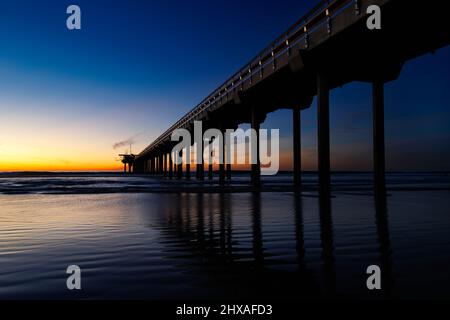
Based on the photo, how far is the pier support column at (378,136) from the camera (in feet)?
58.6

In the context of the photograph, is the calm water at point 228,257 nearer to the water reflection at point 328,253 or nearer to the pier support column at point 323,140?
the water reflection at point 328,253

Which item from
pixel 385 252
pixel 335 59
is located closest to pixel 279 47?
pixel 335 59

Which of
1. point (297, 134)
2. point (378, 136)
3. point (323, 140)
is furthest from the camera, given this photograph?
point (297, 134)

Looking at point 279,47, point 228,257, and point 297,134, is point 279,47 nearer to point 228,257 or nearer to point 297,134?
point 297,134

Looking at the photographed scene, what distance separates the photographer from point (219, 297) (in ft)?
11.4

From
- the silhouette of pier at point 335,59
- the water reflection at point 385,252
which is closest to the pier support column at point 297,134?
the silhouette of pier at point 335,59

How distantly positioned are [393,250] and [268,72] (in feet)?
54.8

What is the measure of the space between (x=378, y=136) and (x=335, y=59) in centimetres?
397

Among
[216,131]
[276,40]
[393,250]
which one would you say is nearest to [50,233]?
[393,250]

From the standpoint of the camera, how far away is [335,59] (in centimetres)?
1711

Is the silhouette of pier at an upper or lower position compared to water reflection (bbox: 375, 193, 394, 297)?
upper

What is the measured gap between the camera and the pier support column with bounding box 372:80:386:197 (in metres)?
17.9

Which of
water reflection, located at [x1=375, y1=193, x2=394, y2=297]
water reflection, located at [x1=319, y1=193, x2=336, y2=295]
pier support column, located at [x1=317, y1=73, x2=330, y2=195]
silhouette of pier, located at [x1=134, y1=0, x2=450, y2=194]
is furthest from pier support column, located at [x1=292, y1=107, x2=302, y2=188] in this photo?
water reflection, located at [x1=375, y1=193, x2=394, y2=297]

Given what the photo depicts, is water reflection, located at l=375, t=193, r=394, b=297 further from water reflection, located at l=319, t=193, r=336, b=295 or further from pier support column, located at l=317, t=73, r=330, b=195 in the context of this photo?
pier support column, located at l=317, t=73, r=330, b=195
